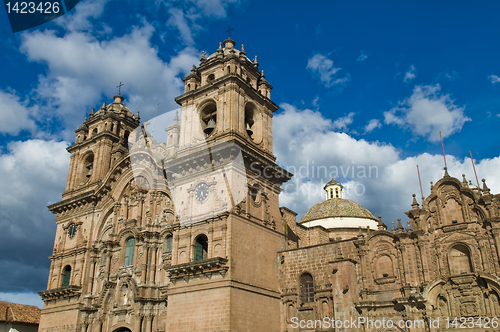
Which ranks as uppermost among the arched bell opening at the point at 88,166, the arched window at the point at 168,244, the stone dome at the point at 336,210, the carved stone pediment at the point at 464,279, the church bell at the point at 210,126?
the arched bell opening at the point at 88,166

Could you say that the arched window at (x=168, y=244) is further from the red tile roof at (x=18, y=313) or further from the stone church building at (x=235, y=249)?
the red tile roof at (x=18, y=313)

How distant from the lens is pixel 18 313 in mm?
41719

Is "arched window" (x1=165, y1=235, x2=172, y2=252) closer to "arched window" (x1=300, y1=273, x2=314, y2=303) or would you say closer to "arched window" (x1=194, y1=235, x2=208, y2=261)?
"arched window" (x1=194, y1=235, x2=208, y2=261)

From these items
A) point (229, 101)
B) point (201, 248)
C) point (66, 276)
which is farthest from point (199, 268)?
point (66, 276)

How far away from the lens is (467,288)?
22.2 meters

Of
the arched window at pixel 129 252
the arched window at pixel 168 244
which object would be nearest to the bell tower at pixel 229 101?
the arched window at pixel 168 244

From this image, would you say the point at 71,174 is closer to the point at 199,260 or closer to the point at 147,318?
the point at 147,318

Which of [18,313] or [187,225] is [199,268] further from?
[18,313]

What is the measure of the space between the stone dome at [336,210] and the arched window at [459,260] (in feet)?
55.3

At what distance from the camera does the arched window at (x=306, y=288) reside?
84.3 feet

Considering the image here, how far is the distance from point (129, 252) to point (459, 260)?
20.0m

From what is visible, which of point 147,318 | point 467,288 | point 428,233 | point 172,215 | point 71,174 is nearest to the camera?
point 467,288

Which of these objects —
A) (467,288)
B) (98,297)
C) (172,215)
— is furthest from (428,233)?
(98,297)

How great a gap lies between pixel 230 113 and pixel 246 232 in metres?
7.45
